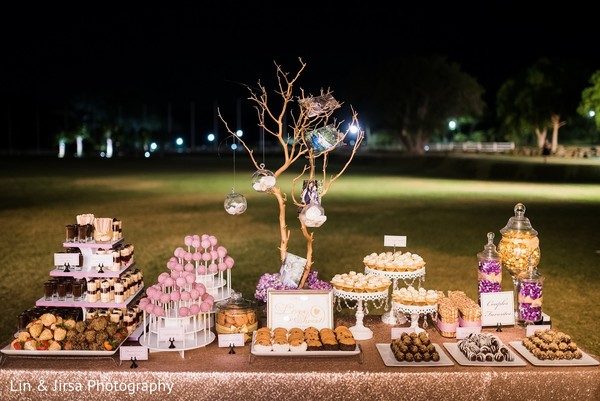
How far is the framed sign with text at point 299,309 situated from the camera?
4867 mm

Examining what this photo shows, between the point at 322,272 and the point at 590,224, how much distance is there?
982cm

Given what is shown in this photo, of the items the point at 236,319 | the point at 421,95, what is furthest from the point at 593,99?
the point at 236,319

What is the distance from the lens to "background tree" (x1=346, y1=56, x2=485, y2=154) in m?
67.1

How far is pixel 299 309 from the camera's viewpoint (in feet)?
16.1

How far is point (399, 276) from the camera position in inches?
216

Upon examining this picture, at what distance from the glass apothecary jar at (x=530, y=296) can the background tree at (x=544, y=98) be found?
63060 mm

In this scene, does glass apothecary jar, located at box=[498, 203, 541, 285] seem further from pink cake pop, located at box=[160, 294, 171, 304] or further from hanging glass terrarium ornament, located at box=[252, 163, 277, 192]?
pink cake pop, located at box=[160, 294, 171, 304]

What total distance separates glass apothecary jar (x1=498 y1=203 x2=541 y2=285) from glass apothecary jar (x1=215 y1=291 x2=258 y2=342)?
246cm

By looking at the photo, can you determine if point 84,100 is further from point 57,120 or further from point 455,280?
point 455,280

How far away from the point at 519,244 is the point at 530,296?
54 cm

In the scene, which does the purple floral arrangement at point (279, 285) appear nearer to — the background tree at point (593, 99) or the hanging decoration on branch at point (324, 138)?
the hanging decoration on branch at point (324, 138)

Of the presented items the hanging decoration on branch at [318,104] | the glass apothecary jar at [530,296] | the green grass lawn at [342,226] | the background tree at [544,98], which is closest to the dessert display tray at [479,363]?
the glass apothecary jar at [530,296]

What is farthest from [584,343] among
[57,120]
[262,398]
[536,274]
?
[57,120]

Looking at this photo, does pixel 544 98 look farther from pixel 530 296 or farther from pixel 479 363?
pixel 479 363
